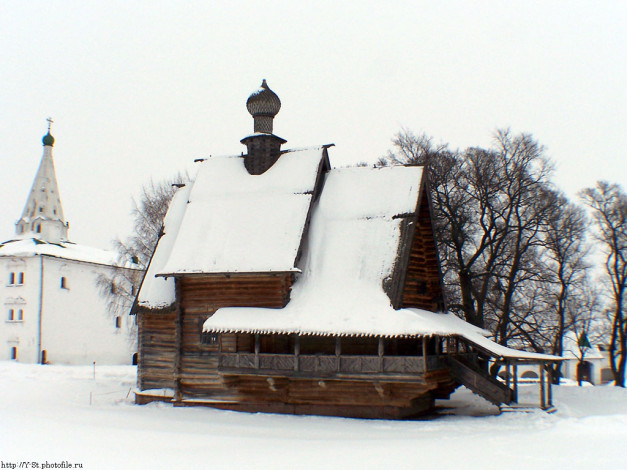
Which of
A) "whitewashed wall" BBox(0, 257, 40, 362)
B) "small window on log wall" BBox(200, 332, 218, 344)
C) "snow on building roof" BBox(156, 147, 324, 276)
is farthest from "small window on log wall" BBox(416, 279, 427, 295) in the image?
"whitewashed wall" BBox(0, 257, 40, 362)

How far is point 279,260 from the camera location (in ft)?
73.0

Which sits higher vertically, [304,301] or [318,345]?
[304,301]

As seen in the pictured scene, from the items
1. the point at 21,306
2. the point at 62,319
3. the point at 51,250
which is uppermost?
the point at 51,250

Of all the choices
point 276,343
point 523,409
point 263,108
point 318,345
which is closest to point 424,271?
point 318,345

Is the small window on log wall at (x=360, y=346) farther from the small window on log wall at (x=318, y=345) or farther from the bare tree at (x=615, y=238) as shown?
the bare tree at (x=615, y=238)

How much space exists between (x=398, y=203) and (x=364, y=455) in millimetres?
10906

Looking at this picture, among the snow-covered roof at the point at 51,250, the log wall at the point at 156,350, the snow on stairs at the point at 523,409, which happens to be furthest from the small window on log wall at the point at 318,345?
the snow-covered roof at the point at 51,250

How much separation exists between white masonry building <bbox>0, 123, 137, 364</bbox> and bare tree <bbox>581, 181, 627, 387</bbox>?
34.1m

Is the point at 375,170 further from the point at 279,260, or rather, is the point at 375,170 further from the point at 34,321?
the point at 34,321

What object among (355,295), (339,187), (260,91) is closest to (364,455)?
(355,295)

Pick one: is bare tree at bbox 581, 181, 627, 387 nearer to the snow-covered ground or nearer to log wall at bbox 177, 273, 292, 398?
the snow-covered ground

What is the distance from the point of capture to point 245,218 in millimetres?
24578

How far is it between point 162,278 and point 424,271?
439 inches

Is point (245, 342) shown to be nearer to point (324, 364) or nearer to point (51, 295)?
point (324, 364)
